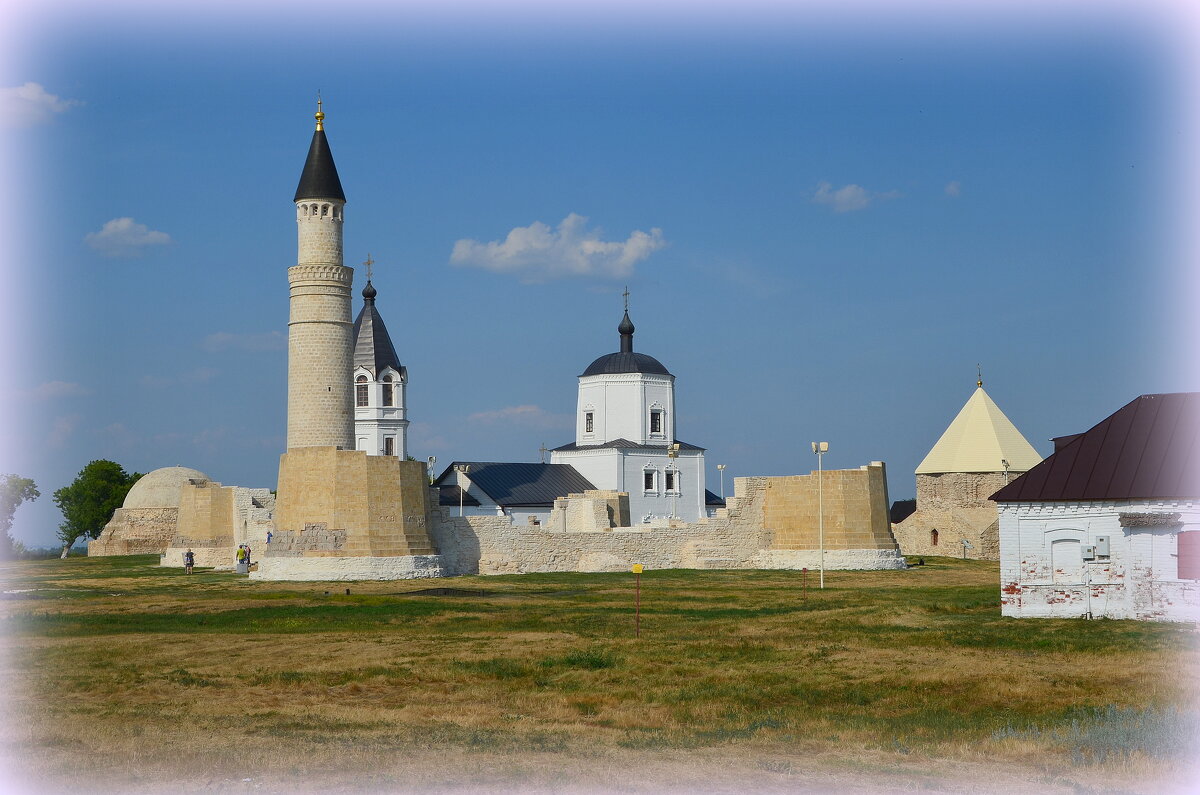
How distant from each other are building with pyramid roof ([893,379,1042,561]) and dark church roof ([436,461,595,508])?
1467 centimetres

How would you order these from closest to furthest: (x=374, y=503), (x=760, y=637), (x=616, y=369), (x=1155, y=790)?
(x=1155, y=790), (x=760, y=637), (x=374, y=503), (x=616, y=369)

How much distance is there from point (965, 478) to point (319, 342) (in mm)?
28867

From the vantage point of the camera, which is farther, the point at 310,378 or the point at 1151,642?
the point at 310,378

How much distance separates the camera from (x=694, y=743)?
12531 millimetres

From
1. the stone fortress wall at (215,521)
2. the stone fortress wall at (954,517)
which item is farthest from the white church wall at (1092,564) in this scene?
the stone fortress wall at (954,517)

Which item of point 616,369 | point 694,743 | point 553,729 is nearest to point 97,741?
point 553,729

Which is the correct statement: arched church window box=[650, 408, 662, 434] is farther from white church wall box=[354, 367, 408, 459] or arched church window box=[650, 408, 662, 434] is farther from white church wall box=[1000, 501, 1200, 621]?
white church wall box=[1000, 501, 1200, 621]

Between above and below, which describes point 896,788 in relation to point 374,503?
below

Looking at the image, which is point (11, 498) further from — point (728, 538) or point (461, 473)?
point (728, 538)

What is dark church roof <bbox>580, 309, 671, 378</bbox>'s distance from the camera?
6353 cm

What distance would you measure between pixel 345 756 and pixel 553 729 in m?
2.37

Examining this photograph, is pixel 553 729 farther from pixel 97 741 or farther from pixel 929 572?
pixel 929 572

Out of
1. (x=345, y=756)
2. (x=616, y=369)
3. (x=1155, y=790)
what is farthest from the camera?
(x=616, y=369)

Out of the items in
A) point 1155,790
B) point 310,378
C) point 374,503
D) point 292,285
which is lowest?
point 1155,790
